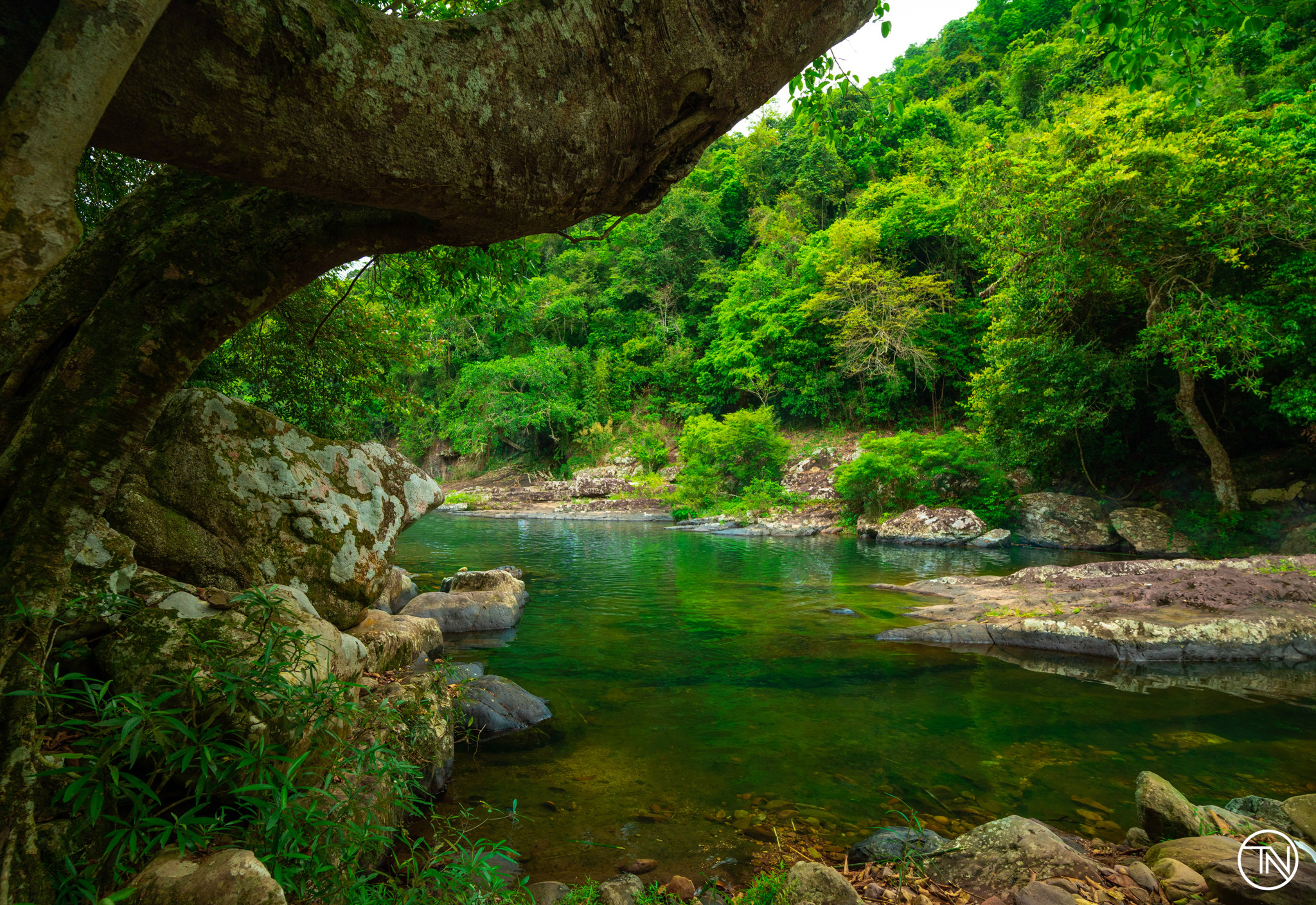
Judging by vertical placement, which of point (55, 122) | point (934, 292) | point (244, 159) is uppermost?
point (934, 292)

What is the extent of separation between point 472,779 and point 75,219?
13.4ft

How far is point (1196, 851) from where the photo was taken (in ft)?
9.67

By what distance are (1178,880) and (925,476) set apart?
18851 mm

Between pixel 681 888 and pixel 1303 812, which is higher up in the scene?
pixel 1303 812

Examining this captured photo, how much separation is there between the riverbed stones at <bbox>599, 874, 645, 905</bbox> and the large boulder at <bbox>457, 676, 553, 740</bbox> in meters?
2.10

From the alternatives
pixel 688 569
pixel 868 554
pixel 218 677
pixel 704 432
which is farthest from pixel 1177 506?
pixel 218 677

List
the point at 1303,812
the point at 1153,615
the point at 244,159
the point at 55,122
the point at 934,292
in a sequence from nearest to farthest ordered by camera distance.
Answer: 1. the point at 55,122
2. the point at 244,159
3. the point at 1303,812
4. the point at 1153,615
5. the point at 934,292

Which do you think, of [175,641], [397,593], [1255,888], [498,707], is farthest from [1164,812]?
[397,593]

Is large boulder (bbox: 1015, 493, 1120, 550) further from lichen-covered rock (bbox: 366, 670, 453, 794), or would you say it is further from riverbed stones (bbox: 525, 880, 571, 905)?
riverbed stones (bbox: 525, 880, 571, 905)

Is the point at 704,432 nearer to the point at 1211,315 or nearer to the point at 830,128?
the point at 1211,315

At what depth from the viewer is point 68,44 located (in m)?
1.22

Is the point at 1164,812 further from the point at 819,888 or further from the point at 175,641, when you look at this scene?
the point at 175,641

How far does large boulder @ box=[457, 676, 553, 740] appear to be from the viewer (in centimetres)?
498

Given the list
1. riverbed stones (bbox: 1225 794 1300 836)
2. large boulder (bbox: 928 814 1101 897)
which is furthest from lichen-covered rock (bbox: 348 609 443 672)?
riverbed stones (bbox: 1225 794 1300 836)
